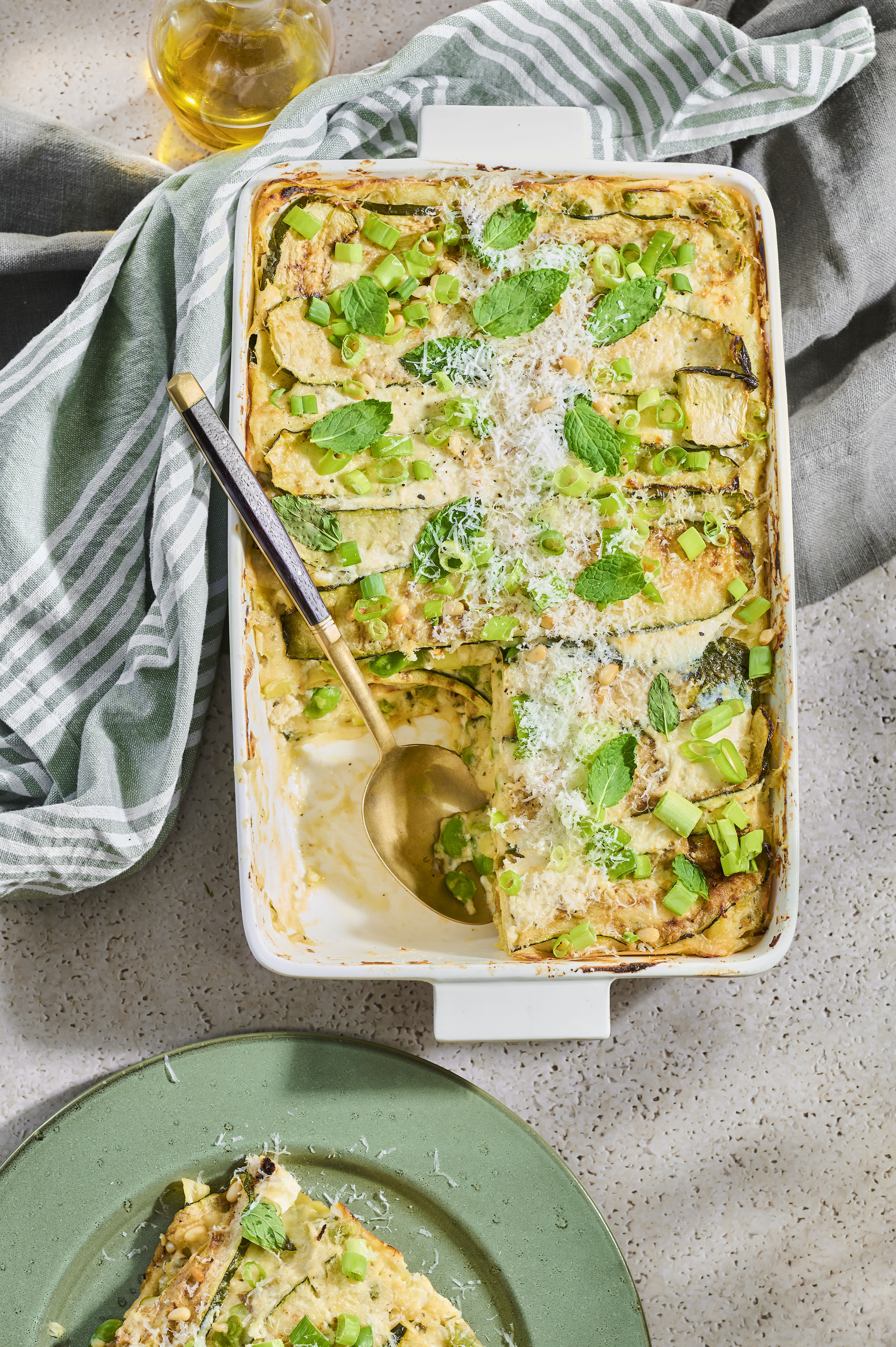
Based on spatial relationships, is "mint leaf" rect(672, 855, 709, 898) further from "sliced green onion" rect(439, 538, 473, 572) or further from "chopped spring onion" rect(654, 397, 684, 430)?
"chopped spring onion" rect(654, 397, 684, 430)

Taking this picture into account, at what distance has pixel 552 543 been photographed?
7.55ft

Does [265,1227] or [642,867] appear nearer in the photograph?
[642,867]

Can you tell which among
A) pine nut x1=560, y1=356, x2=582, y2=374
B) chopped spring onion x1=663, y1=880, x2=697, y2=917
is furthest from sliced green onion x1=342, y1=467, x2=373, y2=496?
chopped spring onion x1=663, y1=880, x2=697, y2=917

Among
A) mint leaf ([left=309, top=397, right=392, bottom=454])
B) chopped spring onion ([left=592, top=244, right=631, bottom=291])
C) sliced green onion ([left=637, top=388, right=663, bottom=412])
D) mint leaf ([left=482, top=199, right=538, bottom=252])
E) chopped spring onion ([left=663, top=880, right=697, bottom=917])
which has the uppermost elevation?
mint leaf ([left=482, top=199, right=538, bottom=252])

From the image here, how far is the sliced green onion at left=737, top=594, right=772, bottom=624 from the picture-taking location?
2.37 metres

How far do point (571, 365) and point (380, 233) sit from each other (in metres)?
0.53

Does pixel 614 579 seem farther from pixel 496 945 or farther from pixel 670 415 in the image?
pixel 496 945

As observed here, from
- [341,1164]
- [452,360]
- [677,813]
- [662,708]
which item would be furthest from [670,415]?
[341,1164]

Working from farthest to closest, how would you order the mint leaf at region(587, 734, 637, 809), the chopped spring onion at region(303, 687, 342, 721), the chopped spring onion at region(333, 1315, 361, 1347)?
the chopped spring onion at region(303, 687, 342, 721) → the chopped spring onion at region(333, 1315, 361, 1347) → the mint leaf at region(587, 734, 637, 809)

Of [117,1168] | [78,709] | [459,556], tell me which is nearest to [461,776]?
[459,556]

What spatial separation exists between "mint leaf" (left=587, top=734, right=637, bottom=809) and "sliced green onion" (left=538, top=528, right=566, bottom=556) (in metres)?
0.43

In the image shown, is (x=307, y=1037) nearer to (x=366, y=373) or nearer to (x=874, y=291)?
(x=366, y=373)

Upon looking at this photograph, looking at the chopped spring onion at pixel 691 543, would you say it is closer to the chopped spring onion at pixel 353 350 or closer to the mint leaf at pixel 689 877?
the mint leaf at pixel 689 877

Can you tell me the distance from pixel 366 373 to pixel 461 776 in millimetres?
999
